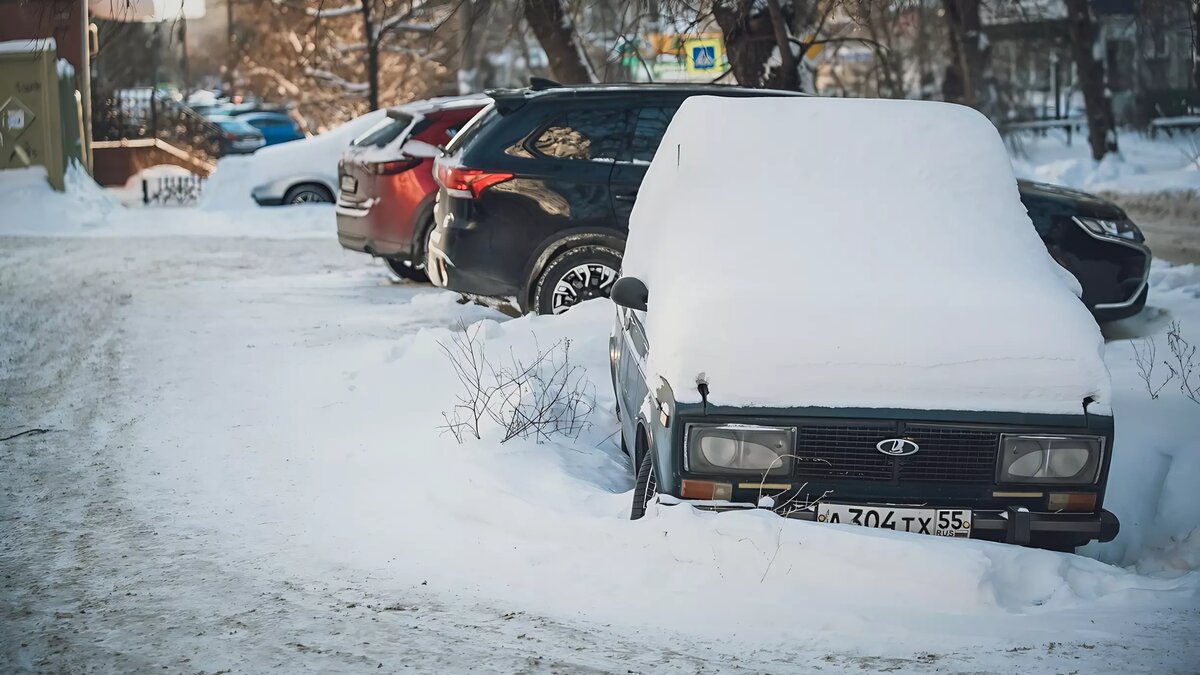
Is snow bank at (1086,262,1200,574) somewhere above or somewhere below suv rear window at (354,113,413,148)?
below

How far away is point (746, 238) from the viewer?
218 inches

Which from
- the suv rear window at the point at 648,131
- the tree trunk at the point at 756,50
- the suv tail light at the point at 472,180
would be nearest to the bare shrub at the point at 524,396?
the suv tail light at the point at 472,180

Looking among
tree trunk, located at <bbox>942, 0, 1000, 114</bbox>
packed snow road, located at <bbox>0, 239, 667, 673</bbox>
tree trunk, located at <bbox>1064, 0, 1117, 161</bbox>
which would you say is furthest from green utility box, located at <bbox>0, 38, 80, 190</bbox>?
tree trunk, located at <bbox>1064, 0, 1117, 161</bbox>

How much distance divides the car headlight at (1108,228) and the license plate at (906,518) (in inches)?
222

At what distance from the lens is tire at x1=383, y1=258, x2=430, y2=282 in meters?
13.6

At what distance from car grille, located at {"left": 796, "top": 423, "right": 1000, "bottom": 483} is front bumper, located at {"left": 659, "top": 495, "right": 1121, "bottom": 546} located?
0.14 meters

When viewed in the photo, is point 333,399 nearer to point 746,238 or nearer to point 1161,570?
point 746,238

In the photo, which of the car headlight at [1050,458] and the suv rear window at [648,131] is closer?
the car headlight at [1050,458]

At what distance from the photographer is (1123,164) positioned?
91.7ft

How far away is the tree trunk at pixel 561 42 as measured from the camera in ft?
56.0

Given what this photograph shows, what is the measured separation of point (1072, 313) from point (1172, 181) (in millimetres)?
A: 22991

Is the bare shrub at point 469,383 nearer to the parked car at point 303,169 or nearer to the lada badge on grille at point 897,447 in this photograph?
the lada badge on grille at point 897,447

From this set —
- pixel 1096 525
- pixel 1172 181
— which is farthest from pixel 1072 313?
pixel 1172 181

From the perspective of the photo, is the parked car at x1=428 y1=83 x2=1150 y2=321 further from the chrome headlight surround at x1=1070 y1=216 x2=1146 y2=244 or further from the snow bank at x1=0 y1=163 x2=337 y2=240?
the snow bank at x1=0 y1=163 x2=337 y2=240
